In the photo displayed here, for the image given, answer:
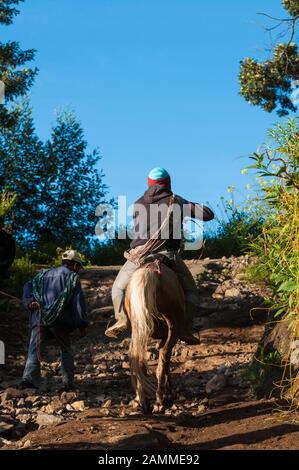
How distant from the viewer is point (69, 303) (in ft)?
33.8

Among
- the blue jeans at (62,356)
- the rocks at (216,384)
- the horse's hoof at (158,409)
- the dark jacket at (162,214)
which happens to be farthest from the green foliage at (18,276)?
the horse's hoof at (158,409)

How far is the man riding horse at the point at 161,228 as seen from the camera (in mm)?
9281

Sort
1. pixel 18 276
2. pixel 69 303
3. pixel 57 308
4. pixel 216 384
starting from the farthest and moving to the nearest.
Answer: pixel 18 276, pixel 216 384, pixel 69 303, pixel 57 308

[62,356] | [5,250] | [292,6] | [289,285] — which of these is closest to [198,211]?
[289,285]

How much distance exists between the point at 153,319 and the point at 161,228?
1.18 meters

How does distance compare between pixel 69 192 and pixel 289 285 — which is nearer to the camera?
pixel 289 285

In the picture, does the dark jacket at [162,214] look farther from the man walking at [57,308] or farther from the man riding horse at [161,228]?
the man walking at [57,308]

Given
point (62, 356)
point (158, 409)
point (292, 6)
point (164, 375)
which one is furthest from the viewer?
point (292, 6)

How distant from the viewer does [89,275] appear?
61.3 feet

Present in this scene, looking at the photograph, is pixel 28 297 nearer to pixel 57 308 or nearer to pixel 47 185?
pixel 57 308

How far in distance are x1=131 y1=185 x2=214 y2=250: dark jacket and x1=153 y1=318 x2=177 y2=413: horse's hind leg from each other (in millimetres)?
1080

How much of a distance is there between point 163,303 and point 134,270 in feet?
2.43

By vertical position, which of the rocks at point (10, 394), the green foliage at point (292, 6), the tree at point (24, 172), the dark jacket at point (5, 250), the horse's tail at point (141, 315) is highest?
the green foliage at point (292, 6)

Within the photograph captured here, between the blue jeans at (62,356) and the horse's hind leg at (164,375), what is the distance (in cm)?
192
